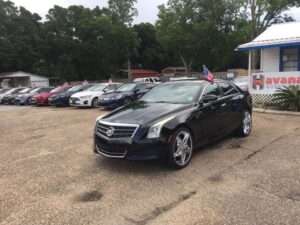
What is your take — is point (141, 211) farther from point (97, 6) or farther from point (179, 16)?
point (97, 6)

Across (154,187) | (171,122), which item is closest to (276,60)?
(171,122)

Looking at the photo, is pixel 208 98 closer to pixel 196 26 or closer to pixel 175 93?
pixel 175 93

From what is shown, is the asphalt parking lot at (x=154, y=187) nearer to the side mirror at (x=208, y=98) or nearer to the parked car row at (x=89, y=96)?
the side mirror at (x=208, y=98)

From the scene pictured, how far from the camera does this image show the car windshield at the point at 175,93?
654 centimetres

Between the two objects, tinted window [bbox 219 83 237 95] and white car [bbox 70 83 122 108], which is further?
white car [bbox 70 83 122 108]

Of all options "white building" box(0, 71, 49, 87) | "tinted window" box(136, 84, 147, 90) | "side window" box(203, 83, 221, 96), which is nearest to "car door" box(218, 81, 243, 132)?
"side window" box(203, 83, 221, 96)

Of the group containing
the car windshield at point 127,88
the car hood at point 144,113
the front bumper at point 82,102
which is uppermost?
the car hood at point 144,113

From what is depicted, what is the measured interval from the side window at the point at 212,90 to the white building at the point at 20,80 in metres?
39.0

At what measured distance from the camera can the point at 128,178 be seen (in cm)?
532

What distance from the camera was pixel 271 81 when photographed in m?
13.6

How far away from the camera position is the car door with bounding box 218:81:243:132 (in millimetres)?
7282

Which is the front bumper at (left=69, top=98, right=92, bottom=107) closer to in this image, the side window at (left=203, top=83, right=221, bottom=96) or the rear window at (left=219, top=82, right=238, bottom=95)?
the rear window at (left=219, top=82, right=238, bottom=95)

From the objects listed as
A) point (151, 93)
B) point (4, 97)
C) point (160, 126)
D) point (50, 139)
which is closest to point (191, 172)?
point (160, 126)

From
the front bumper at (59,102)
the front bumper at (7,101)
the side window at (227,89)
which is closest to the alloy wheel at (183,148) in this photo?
the side window at (227,89)
